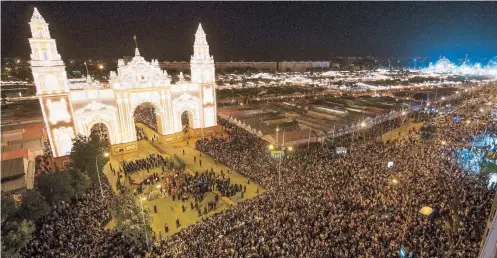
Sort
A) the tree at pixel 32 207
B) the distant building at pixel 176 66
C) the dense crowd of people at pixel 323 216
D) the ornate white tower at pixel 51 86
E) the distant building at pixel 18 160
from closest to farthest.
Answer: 1. the dense crowd of people at pixel 323 216
2. the tree at pixel 32 207
3. the distant building at pixel 18 160
4. the ornate white tower at pixel 51 86
5. the distant building at pixel 176 66

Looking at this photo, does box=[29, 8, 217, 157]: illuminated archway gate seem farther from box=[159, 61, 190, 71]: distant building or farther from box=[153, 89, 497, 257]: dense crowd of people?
box=[159, 61, 190, 71]: distant building

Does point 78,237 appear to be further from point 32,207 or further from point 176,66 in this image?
point 176,66

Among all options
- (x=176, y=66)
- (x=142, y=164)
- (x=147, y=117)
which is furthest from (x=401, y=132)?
(x=176, y=66)

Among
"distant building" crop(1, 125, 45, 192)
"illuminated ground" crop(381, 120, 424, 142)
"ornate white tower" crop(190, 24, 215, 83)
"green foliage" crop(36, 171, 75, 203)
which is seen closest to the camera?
"green foliage" crop(36, 171, 75, 203)

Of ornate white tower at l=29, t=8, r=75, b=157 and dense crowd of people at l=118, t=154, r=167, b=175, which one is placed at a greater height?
ornate white tower at l=29, t=8, r=75, b=157

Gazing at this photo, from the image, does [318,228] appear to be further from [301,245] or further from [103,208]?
[103,208]

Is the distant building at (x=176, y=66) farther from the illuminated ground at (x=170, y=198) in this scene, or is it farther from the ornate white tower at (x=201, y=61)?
the illuminated ground at (x=170, y=198)

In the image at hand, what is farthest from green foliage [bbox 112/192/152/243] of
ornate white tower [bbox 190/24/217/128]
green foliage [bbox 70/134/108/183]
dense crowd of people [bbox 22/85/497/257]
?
ornate white tower [bbox 190/24/217/128]

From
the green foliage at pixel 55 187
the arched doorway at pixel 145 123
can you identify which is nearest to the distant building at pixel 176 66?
the arched doorway at pixel 145 123
